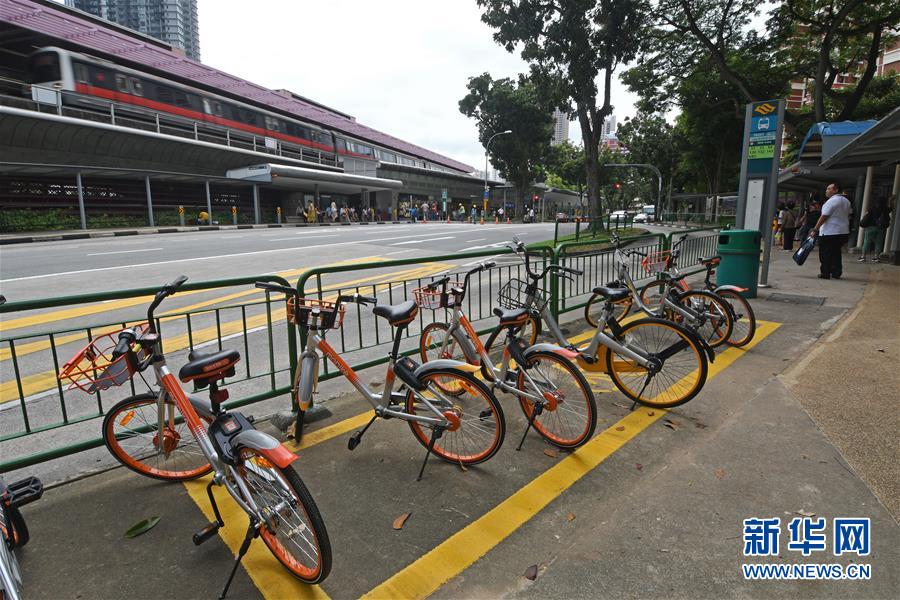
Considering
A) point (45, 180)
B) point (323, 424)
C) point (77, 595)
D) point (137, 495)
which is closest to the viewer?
point (77, 595)

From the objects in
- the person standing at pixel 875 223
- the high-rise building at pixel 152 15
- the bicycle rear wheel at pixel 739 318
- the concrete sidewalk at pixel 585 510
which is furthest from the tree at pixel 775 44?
the high-rise building at pixel 152 15

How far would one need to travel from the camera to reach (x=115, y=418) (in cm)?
308

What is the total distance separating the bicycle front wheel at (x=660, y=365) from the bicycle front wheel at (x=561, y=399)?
0.84 meters

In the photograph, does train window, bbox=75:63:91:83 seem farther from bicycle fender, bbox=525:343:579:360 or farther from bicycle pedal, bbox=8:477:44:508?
bicycle fender, bbox=525:343:579:360

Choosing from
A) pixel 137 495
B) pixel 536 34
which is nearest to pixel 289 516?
pixel 137 495

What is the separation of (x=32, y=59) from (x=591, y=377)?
107ft

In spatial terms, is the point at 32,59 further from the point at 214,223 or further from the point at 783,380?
the point at 783,380

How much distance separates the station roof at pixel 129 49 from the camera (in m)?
25.0

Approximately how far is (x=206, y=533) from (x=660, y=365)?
129 inches

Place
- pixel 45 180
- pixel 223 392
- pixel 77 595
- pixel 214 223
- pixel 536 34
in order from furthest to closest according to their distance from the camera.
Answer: pixel 214 223, pixel 45 180, pixel 536 34, pixel 223 392, pixel 77 595

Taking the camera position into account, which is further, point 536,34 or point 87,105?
point 87,105

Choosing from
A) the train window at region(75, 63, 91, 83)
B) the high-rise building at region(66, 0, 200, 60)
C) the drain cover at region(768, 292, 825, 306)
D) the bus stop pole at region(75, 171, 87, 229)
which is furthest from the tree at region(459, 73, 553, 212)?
the high-rise building at region(66, 0, 200, 60)

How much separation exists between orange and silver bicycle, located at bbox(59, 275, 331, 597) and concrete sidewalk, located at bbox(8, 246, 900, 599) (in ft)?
0.56

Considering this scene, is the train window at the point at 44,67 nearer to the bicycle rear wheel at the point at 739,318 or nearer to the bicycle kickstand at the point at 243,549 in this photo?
the bicycle kickstand at the point at 243,549
